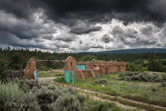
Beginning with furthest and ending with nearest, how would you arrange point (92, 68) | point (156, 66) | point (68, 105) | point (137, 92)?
point (156, 66) → point (92, 68) → point (137, 92) → point (68, 105)

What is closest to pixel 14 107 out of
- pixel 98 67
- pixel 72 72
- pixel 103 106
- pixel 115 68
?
pixel 103 106

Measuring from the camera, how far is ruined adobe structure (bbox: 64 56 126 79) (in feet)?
58.3

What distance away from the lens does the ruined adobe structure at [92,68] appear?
17.8 meters

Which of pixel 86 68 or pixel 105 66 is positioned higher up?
pixel 105 66

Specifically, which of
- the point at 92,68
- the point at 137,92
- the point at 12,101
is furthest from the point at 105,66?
the point at 12,101

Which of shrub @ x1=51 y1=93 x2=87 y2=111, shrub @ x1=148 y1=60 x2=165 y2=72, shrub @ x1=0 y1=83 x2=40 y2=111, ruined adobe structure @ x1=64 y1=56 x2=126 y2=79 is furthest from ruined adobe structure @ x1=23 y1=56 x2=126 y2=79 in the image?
shrub @ x1=148 y1=60 x2=165 y2=72

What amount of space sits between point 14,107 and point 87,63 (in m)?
22.3

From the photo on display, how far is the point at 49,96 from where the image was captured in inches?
229

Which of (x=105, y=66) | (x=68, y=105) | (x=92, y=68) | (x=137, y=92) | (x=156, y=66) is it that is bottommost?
(x=156, y=66)

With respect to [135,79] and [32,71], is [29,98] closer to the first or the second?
[32,71]

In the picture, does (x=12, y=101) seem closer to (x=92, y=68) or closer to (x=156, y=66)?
(x=92, y=68)

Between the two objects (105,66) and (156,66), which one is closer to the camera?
(105,66)

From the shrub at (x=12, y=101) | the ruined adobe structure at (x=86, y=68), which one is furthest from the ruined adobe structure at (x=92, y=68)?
the shrub at (x=12, y=101)

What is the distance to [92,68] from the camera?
25875mm
